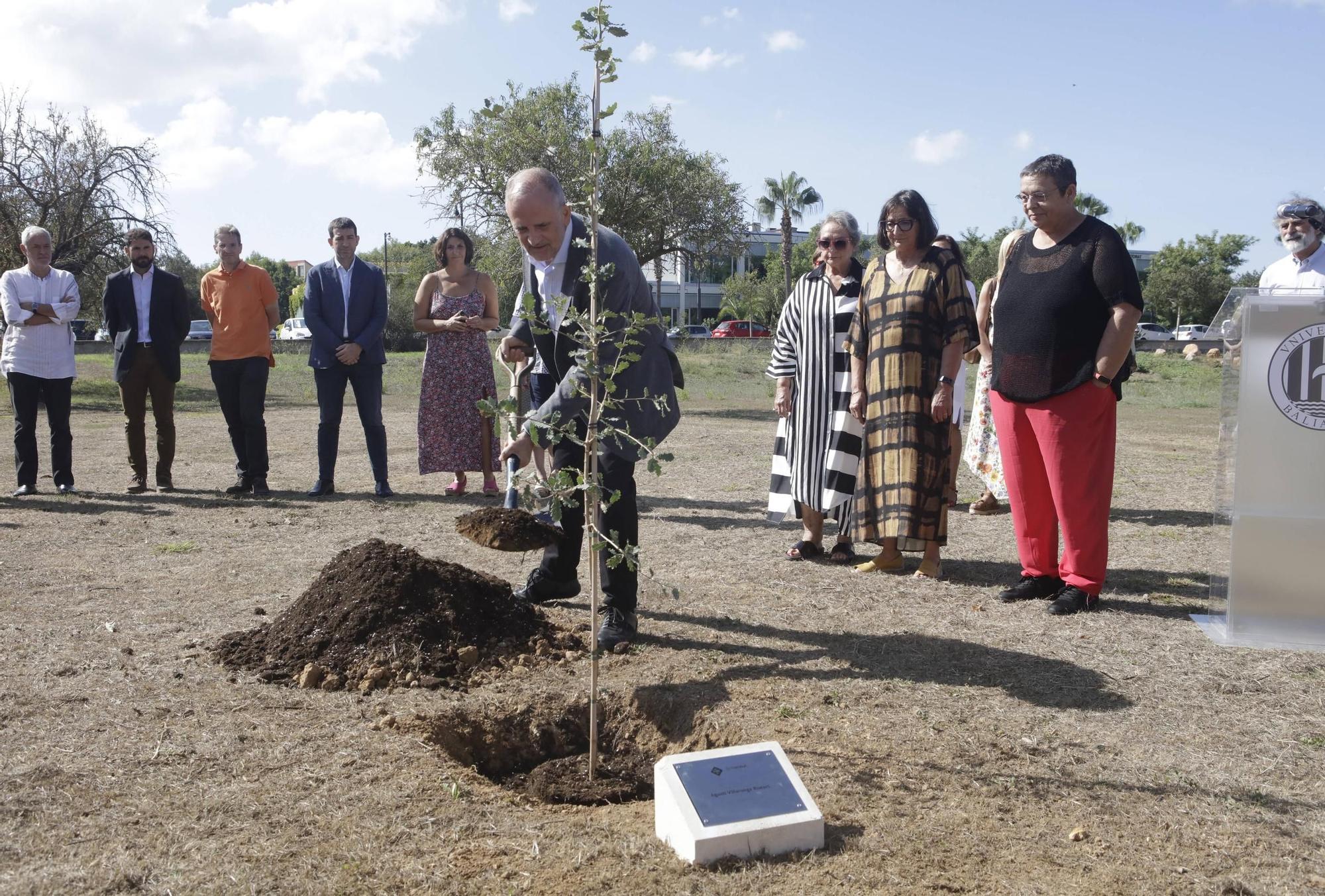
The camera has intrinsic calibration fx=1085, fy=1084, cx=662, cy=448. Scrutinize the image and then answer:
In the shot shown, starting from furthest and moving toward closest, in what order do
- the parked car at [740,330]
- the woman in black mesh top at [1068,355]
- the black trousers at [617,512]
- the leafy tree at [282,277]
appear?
the leafy tree at [282,277], the parked car at [740,330], the woman in black mesh top at [1068,355], the black trousers at [617,512]

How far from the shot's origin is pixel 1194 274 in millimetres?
61406

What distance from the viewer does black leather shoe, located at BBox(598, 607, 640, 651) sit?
455 centimetres

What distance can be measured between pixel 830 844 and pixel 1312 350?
3353 millimetres

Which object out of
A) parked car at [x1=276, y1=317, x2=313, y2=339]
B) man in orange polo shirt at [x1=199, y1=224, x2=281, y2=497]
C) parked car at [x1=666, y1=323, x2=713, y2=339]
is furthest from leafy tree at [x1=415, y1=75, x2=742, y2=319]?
parked car at [x1=276, y1=317, x2=313, y2=339]

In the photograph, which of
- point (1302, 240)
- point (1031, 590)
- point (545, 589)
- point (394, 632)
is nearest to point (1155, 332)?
point (1302, 240)

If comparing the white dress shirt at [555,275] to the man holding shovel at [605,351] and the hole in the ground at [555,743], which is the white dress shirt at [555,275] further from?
the hole in the ground at [555,743]

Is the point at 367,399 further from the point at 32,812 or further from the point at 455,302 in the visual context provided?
the point at 32,812

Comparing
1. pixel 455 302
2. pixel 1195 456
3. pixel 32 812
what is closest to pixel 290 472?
pixel 455 302

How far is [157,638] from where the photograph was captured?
15.3 feet

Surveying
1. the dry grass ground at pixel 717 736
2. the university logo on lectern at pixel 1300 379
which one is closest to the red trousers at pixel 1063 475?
the dry grass ground at pixel 717 736

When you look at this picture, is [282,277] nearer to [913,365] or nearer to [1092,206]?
[1092,206]

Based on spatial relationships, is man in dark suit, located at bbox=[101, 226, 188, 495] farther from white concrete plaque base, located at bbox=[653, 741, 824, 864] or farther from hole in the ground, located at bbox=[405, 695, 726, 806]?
white concrete plaque base, located at bbox=[653, 741, 824, 864]

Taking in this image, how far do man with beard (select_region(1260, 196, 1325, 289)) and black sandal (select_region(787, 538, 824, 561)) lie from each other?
2.90 m

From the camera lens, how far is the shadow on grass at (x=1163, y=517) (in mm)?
7652
